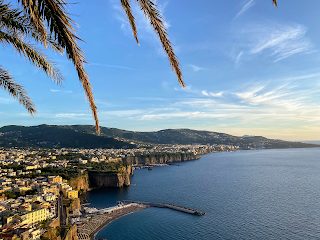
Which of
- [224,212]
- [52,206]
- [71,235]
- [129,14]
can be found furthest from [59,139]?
[129,14]

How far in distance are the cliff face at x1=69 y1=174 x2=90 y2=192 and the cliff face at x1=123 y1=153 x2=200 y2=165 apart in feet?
123

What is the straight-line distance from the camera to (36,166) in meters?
48.3

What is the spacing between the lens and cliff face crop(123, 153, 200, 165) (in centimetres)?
8546

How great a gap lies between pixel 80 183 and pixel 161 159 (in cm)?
5617

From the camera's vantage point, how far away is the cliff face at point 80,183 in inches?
1542

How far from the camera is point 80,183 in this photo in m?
41.2

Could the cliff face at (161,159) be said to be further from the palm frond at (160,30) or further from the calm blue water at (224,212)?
the palm frond at (160,30)

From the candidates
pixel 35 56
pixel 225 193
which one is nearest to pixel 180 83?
pixel 35 56

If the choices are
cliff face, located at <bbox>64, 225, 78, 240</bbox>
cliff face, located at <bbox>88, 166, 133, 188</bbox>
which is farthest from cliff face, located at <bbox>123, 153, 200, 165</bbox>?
cliff face, located at <bbox>64, 225, 78, 240</bbox>

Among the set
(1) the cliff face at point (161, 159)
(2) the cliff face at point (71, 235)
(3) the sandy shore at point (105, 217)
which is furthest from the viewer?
(1) the cliff face at point (161, 159)

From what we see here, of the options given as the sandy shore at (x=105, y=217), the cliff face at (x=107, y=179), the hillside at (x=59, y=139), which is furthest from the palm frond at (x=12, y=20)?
the hillside at (x=59, y=139)

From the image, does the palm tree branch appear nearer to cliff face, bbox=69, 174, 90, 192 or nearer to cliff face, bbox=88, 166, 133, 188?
cliff face, bbox=69, 174, 90, 192

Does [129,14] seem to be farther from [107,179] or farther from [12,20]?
[107,179]

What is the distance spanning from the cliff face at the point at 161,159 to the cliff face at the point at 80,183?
3754cm
